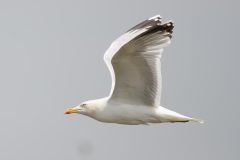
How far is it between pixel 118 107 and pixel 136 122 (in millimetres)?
365

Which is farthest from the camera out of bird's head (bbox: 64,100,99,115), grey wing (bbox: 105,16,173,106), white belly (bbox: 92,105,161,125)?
bird's head (bbox: 64,100,99,115)

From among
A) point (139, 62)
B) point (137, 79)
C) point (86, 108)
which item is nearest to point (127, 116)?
point (137, 79)

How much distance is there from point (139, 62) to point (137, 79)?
14.3 inches

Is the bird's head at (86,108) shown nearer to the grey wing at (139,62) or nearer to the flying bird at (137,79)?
the flying bird at (137,79)

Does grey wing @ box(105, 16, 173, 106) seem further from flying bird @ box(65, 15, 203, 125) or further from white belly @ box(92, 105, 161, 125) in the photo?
white belly @ box(92, 105, 161, 125)

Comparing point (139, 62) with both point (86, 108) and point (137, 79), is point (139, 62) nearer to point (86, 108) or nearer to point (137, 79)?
point (137, 79)

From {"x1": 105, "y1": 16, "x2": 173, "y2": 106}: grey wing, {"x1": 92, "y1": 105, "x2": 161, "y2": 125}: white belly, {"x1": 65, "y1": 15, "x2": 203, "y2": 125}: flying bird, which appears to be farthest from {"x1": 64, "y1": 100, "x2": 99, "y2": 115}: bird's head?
{"x1": 105, "y1": 16, "x2": 173, "y2": 106}: grey wing

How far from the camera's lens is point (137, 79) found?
22000 mm

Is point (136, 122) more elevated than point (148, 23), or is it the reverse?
point (148, 23)

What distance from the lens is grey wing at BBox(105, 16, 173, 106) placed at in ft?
70.7

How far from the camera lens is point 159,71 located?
72.1 ft

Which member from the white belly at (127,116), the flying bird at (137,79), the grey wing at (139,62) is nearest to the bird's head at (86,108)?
the flying bird at (137,79)

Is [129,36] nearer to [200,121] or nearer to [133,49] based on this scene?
[133,49]

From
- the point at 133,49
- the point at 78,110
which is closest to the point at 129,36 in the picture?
the point at 133,49
